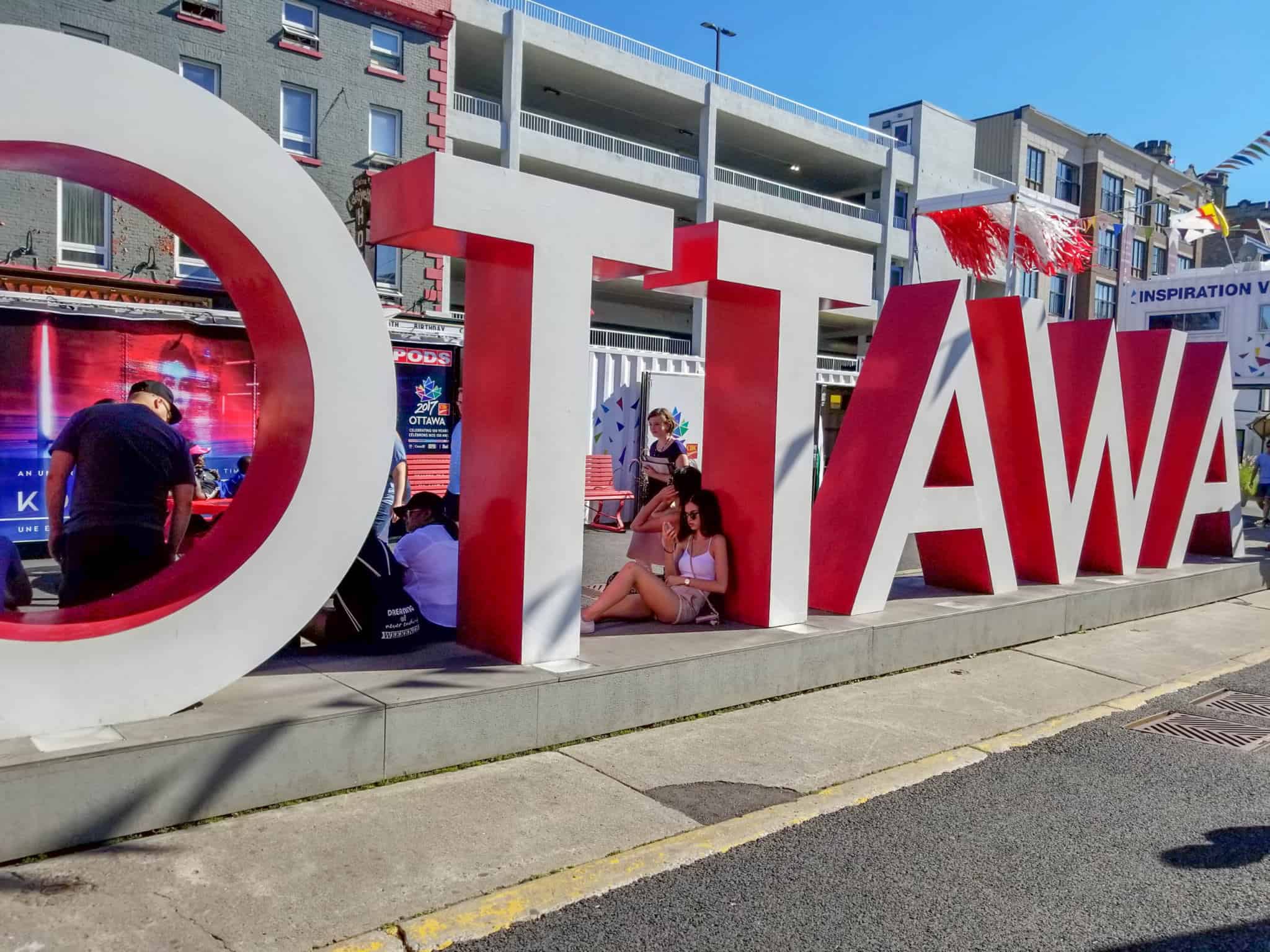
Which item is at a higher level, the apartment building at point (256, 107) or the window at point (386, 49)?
the window at point (386, 49)

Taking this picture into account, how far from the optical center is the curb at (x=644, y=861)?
10.2 ft

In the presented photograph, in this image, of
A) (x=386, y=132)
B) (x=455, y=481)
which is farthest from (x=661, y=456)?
(x=386, y=132)

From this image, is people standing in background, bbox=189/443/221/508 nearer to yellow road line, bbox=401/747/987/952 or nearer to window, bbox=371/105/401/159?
yellow road line, bbox=401/747/987/952

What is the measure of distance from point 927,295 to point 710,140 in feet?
84.2

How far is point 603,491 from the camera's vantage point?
13.8m

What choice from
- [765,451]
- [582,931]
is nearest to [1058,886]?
[582,931]

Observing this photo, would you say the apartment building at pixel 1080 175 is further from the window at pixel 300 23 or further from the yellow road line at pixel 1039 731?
the yellow road line at pixel 1039 731

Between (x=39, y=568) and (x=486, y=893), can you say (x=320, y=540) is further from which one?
(x=39, y=568)

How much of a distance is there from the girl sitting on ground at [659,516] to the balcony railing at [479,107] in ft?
70.2

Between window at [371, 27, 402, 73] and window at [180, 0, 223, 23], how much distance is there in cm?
326

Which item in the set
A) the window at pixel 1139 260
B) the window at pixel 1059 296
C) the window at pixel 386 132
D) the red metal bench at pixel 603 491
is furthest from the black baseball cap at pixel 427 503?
the window at pixel 1139 260

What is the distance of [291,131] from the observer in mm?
21641

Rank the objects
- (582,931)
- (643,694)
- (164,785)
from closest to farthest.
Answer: (582,931), (164,785), (643,694)

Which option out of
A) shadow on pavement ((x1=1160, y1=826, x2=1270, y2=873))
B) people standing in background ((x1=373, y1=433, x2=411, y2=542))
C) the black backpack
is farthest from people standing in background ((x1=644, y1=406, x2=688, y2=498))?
shadow on pavement ((x1=1160, y1=826, x2=1270, y2=873))
